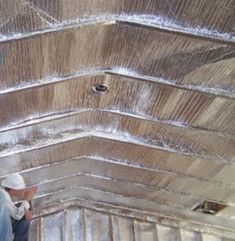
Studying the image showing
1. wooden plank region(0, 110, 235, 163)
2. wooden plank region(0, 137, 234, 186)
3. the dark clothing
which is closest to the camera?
wooden plank region(0, 110, 235, 163)

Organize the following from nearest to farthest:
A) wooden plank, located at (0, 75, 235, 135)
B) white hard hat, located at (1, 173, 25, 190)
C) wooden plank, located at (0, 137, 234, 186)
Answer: wooden plank, located at (0, 75, 235, 135) → wooden plank, located at (0, 137, 234, 186) → white hard hat, located at (1, 173, 25, 190)

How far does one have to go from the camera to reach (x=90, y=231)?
4.90m

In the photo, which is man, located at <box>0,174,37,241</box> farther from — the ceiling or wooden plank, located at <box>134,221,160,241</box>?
wooden plank, located at <box>134,221,160,241</box>

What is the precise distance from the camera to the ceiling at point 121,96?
1934mm

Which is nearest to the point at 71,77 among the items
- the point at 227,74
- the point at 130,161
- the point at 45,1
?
the point at 45,1

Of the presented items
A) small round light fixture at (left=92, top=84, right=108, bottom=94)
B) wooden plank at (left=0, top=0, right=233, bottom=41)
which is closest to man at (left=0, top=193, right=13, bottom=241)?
small round light fixture at (left=92, top=84, right=108, bottom=94)

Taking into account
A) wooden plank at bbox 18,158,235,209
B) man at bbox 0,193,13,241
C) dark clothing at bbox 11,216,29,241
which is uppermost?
wooden plank at bbox 18,158,235,209

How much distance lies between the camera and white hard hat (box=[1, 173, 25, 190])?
3.50 m

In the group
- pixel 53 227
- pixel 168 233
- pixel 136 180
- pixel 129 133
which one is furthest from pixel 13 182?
pixel 168 233

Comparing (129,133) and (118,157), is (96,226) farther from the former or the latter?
(129,133)

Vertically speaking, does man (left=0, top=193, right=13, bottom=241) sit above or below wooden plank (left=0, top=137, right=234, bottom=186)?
below

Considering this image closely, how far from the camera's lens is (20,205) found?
3814 mm

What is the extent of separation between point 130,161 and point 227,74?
5.32ft

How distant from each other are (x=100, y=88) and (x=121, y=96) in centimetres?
14
